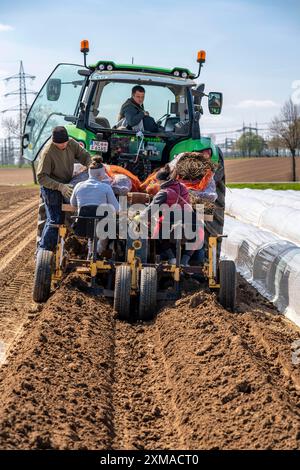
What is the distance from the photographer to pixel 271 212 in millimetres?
15281

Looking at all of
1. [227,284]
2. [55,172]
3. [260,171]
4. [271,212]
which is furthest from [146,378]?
[260,171]

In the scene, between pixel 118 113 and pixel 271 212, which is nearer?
pixel 118 113

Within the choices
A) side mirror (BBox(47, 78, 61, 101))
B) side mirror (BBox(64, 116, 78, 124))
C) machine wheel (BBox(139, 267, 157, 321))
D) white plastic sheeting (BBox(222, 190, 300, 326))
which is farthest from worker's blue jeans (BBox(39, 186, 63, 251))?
white plastic sheeting (BBox(222, 190, 300, 326))

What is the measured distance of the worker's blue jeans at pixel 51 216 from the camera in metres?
8.69

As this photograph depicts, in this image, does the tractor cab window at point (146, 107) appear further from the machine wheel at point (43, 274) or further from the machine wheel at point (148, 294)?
the machine wheel at point (148, 294)

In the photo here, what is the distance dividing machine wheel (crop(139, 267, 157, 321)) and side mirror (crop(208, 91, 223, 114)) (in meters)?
2.83

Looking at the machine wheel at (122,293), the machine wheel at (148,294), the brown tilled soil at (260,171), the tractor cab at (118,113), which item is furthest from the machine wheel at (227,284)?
the brown tilled soil at (260,171)

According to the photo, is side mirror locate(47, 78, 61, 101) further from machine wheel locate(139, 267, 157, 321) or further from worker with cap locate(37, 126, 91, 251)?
machine wheel locate(139, 267, 157, 321)

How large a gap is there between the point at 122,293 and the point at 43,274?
1.06m

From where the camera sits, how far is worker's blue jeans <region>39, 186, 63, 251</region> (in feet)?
28.5

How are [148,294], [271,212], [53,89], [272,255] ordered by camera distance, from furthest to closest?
1. [271,212]
2. [272,255]
3. [53,89]
4. [148,294]

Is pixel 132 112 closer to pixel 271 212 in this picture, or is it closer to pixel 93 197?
pixel 93 197

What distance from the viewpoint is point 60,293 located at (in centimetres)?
784
